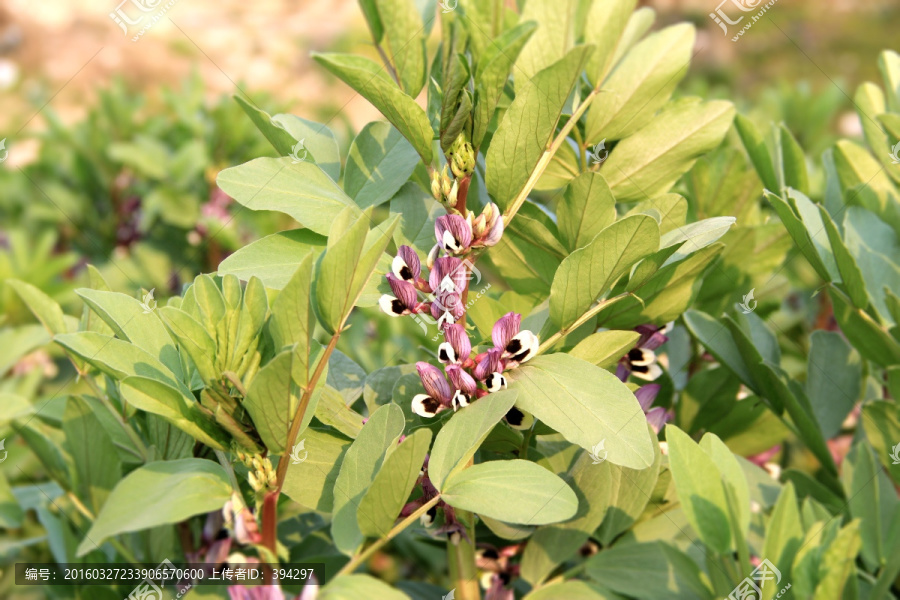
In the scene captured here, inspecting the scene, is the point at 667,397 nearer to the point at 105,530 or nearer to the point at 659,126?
the point at 659,126

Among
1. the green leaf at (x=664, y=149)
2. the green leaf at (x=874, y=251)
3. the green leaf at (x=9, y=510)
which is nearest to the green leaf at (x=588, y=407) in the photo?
the green leaf at (x=664, y=149)

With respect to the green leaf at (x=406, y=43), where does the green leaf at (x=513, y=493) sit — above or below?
below

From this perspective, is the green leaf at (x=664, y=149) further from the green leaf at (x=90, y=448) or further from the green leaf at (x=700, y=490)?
the green leaf at (x=90, y=448)

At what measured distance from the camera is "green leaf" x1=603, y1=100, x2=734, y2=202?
36.6 inches

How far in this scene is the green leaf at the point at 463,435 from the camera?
0.66 metres

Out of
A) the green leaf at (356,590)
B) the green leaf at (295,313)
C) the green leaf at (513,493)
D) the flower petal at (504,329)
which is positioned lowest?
the green leaf at (356,590)

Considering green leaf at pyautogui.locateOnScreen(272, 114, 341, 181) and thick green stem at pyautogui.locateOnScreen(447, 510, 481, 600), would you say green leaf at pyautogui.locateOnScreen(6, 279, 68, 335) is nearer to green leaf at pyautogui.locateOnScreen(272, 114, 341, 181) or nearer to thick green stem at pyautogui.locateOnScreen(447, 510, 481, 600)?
green leaf at pyautogui.locateOnScreen(272, 114, 341, 181)

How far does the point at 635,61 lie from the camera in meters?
0.96

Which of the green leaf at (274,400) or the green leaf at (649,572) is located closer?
the green leaf at (274,400)

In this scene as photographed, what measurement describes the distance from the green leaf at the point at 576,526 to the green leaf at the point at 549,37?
1.39 ft

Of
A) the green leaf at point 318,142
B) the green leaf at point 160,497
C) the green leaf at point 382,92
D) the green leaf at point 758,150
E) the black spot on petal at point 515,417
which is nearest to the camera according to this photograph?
the green leaf at point 160,497

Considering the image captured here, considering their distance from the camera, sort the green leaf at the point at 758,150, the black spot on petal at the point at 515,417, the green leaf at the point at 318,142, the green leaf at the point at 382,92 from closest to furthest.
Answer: the green leaf at the point at 382,92 → the black spot on petal at the point at 515,417 → the green leaf at the point at 318,142 → the green leaf at the point at 758,150

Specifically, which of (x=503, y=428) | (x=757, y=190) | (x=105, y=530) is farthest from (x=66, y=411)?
(x=757, y=190)

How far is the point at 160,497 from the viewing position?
0.60m
